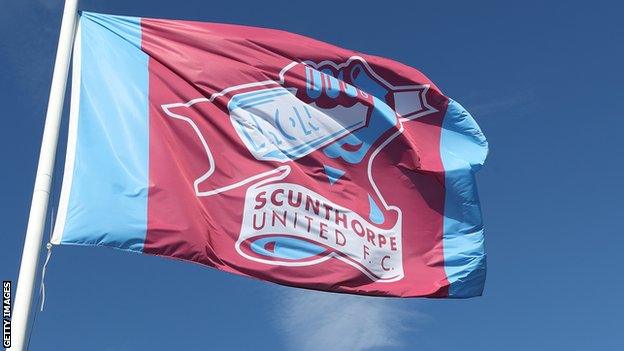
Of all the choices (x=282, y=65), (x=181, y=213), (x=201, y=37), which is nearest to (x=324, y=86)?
(x=282, y=65)

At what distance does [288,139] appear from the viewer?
1262cm

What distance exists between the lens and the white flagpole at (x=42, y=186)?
28.7 feet

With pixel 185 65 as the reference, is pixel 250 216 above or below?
below

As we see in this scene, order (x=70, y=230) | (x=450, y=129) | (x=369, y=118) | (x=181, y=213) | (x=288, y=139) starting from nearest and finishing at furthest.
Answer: (x=70, y=230) < (x=181, y=213) < (x=288, y=139) < (x=369, y=118) < (x=450, y=129)

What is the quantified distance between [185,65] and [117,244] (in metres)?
2.92

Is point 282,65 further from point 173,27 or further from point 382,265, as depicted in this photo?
point 382,265

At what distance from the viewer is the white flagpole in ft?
28.7

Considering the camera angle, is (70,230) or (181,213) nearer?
(70,230)

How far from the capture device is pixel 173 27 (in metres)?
12.1

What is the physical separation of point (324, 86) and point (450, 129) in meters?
2.54

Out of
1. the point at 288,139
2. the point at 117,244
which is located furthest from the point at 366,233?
the point at 117,244

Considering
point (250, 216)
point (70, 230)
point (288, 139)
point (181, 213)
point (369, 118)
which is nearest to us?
point (70, 230)

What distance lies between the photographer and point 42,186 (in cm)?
959

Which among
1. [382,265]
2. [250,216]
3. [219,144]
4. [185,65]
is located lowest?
[382,265]
